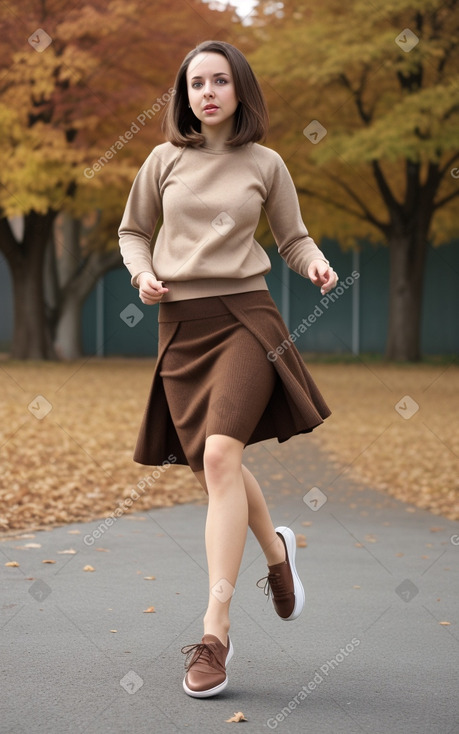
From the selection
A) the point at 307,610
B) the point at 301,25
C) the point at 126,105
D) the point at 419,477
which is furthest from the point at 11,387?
the point at 307,610

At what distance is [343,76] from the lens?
23516 millimetres

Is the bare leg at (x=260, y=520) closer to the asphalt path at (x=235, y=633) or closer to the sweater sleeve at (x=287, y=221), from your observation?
the asphalt path at (x=235, y=633)

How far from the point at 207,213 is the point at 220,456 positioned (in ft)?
2.53

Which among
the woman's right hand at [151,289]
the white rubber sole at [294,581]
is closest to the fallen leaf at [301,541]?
the white rubber sole at [294,581]

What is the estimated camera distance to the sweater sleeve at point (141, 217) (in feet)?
11.9

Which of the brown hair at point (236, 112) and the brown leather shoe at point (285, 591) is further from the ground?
A: the brown hair at point (236, 112)

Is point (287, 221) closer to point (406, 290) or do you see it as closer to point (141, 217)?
point (141, 217)

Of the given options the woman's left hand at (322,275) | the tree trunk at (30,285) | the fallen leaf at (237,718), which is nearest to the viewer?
the fallen leaf at (237,718)

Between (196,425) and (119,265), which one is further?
(119,265)

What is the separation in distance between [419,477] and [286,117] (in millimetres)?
15928

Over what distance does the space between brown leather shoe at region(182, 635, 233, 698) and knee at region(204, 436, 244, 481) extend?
0.49 meters

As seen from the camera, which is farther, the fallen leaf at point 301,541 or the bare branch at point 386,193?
the bare branch at point 386,193

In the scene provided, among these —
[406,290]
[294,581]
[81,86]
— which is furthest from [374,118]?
[294,581]

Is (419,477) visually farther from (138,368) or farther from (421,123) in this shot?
(138,368)
